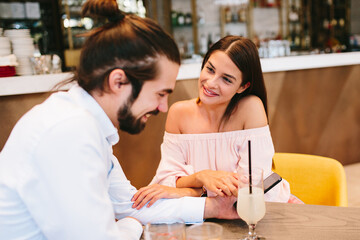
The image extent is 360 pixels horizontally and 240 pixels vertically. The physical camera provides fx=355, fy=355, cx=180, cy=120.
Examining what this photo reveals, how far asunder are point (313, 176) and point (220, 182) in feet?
2.38

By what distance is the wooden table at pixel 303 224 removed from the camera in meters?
1.00

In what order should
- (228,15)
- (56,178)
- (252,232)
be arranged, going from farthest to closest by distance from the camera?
(228,15)
(252,232)
(56,178)

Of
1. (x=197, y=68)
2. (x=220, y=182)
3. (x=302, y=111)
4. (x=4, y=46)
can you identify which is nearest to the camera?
(x=220, y=182)

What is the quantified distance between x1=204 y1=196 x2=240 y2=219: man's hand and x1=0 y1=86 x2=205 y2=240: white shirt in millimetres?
394

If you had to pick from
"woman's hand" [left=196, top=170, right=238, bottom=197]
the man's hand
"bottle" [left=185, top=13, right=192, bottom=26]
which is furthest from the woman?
"bottle" [left=185, top=13, right=192, bottom=26]

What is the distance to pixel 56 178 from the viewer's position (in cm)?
80

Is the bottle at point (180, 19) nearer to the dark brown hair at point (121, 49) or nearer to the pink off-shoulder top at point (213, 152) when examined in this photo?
the pink off-shoulder top at point (213, 152)

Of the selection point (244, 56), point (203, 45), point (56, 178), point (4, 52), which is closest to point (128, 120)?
point (56, 178)

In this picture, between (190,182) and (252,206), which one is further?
(190,182)

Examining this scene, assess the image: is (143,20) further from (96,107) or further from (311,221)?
(311,221)

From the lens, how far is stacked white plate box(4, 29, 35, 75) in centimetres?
242

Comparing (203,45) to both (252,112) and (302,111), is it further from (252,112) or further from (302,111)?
(252,112)

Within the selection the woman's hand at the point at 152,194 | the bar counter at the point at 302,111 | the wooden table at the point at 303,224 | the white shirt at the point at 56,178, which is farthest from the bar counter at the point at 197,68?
the wooden table at the point at 303,224

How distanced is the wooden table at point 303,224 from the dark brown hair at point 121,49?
53cm
